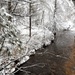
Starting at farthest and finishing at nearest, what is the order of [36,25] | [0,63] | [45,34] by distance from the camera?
1. [36,25]
2. [45,34]
3. [0,63]

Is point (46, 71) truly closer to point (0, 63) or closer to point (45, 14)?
point (0, 63)

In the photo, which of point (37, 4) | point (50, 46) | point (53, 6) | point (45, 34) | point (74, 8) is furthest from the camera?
point (74, 8)

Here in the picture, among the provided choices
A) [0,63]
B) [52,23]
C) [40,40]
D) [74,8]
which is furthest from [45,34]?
[74,8]

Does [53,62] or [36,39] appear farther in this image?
[36,39]

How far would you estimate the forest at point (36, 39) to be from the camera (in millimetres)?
14406

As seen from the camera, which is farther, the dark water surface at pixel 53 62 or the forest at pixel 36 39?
the dark water surface at pixel 53 62

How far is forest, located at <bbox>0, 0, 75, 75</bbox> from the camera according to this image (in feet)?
47.3

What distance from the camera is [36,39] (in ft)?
72.3

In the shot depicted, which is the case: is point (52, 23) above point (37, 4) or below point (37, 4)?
below

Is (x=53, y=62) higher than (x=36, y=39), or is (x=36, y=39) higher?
(x=36, y=39)

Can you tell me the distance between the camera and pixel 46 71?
15.1 meters

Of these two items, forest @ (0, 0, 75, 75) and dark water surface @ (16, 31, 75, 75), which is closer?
forest @ (0, 0, 75, 75)

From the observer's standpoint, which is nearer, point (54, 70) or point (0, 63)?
point (0, 63)

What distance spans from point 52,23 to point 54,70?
48.1 ft
